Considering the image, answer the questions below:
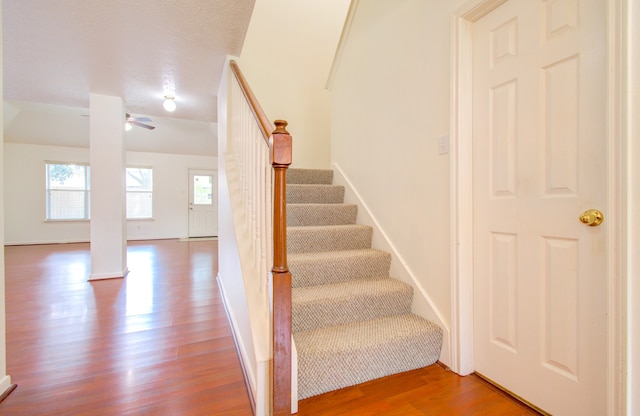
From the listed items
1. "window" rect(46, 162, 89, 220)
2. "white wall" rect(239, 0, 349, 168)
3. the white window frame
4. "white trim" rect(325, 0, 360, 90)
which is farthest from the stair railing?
"window" rect(46, 162, 89, 220)

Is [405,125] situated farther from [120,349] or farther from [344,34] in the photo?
[120,349]

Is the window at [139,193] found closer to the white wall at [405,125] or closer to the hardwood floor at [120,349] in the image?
the hardwood floor at [120,349]

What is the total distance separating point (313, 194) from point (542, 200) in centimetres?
165

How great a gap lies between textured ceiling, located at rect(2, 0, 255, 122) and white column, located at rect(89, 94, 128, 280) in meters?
0.22

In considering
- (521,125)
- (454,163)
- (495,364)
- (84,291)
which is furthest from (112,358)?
(521,125)

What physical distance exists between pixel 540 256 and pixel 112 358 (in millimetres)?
2293

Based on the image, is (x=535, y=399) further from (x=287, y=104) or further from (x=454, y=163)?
(x=287, y=104)

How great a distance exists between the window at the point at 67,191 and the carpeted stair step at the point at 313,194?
7132mm

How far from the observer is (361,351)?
4.50ft

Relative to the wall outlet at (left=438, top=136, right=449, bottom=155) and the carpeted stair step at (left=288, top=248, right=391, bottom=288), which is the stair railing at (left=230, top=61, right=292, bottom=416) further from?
the wall outlet at (left=438, top=136, right=449, bottom=155)

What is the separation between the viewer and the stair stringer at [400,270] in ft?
5.01

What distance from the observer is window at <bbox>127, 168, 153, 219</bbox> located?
7.36m

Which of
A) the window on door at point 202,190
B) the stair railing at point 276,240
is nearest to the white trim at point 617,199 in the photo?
the stair railing at point 276,240

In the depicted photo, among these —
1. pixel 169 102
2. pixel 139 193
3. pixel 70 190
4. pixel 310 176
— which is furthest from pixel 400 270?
pixel 70 190
